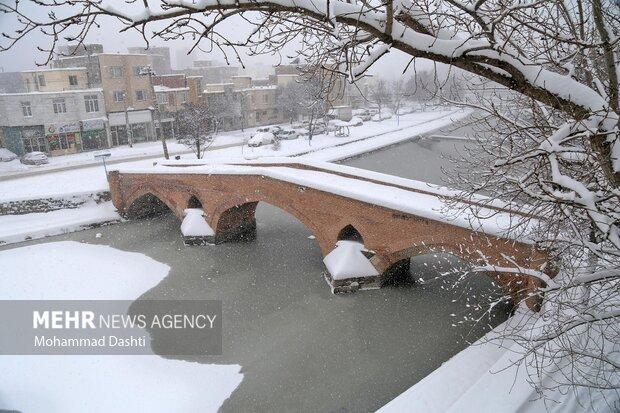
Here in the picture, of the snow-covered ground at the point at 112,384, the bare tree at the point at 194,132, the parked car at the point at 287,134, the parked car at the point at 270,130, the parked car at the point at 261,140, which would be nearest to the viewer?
the snow-covered ground at the point at 112,384

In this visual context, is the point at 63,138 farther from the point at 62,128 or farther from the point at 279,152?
the point at 279,152

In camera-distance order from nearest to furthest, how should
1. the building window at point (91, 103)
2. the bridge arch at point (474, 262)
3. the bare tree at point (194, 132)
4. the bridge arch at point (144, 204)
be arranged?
the bridge arch at point (474, 262) → the bridge arch at point (144, 204) → the bare tree at point (194, 132) → the building window at point (91, 103)

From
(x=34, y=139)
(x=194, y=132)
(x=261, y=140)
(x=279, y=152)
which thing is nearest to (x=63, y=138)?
(x=34, y=139)

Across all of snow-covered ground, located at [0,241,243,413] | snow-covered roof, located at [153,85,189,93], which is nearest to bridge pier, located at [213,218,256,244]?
snow-covered ground, located at [0,241,243,413]

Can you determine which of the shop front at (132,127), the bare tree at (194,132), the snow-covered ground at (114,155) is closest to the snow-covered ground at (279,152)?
the bare tree at (194,132)

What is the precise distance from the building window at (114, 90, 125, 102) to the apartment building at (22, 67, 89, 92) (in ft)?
8.08

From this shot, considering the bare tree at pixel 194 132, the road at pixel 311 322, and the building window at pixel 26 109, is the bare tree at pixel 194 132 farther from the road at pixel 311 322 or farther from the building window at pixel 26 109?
the building window at pixel 26 109

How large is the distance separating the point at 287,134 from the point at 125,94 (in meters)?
13.7

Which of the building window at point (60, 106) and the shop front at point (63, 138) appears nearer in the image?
the building window at point (60, 106)

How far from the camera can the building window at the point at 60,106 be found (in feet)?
96.0

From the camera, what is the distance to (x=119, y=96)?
107ft

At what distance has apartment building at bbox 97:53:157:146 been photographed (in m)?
32.0

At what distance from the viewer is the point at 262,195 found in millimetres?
16578

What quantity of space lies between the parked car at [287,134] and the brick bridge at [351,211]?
1790cm
